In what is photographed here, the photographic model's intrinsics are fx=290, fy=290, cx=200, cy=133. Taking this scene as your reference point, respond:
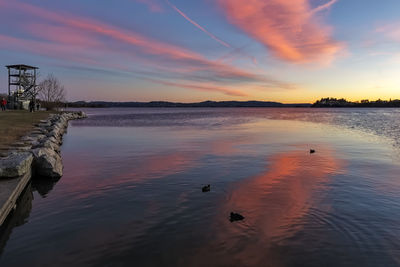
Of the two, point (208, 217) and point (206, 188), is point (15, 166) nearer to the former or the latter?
point (206, 188)

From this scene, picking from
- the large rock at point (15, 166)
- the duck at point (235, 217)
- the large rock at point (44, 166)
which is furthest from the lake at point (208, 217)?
the large rock at point (15, 166)

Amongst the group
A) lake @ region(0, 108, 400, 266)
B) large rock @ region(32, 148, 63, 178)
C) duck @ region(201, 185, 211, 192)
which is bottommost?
lake @ region(0, 108, 400, 266)

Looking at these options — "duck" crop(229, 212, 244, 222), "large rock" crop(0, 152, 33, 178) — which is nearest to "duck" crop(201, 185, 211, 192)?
"duck" crop(229, 212, 244, 222)

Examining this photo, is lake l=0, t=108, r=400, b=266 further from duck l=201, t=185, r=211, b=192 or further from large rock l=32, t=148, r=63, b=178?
large rock l=32, t=148, r=63, b=178

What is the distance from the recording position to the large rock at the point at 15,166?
976 cm

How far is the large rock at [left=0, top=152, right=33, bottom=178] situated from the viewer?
976cm

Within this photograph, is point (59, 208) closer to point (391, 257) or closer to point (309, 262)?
point (309, 262)

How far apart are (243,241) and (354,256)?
2.39 metres

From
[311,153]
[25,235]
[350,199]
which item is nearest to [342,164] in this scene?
[311,153]

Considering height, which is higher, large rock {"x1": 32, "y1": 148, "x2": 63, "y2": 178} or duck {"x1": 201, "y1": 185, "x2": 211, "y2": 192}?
large rock {"x1": 32, "y1": 148, "x2": 63, "y2": 178}

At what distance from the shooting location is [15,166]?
994 centimetres

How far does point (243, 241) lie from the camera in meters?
6.88

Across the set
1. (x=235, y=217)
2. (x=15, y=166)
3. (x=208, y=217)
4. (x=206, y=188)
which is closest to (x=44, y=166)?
(x=15, y=166)

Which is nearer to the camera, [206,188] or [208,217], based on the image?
[208,217]
